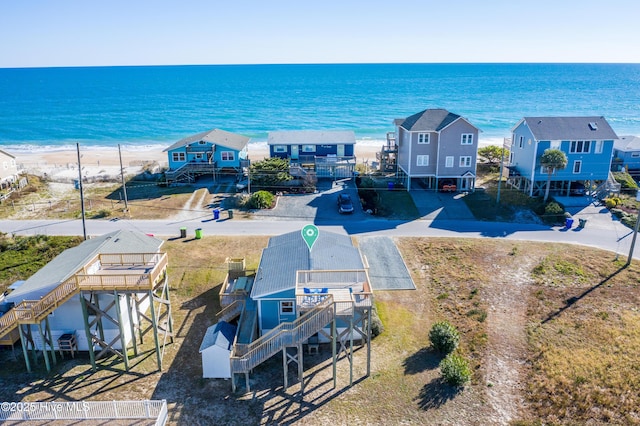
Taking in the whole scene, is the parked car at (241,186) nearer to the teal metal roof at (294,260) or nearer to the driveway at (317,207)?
the driveway at (317,207)

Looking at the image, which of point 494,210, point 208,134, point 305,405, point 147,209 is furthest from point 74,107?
point 305,405

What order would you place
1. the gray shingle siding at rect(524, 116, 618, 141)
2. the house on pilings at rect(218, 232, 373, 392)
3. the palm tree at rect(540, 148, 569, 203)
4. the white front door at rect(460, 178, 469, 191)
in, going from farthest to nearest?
the white front door at rect(460, 178, 469, 191)
the gray shingle siding at rect(524, 116, 618, 141)
the palm tree at rect(540, 148, 569, 203)
the house on pilings at rect(218, 232, 373, 392)

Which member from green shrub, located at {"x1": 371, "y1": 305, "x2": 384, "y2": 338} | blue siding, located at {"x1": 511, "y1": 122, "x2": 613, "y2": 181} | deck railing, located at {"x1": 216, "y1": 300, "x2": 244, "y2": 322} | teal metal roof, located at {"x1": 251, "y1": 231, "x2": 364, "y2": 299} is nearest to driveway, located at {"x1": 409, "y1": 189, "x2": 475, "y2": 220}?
blue siding, located at {"x1": 511, "y1": 122, "x2": 613, "y2": 181}

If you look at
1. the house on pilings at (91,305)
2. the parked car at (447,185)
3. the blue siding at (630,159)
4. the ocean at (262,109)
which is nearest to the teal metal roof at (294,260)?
the house on pilings at (91,305)

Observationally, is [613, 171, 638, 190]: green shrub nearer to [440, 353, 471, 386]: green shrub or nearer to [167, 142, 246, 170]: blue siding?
[440, 353, 471, 386]: green shrub


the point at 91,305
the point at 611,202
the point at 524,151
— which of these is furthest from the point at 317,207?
the point at 611,202

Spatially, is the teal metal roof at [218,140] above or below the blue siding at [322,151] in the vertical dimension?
above

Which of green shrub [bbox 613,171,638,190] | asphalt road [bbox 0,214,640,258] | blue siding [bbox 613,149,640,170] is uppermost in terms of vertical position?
blue siding [bbox 613,149,640,170]
